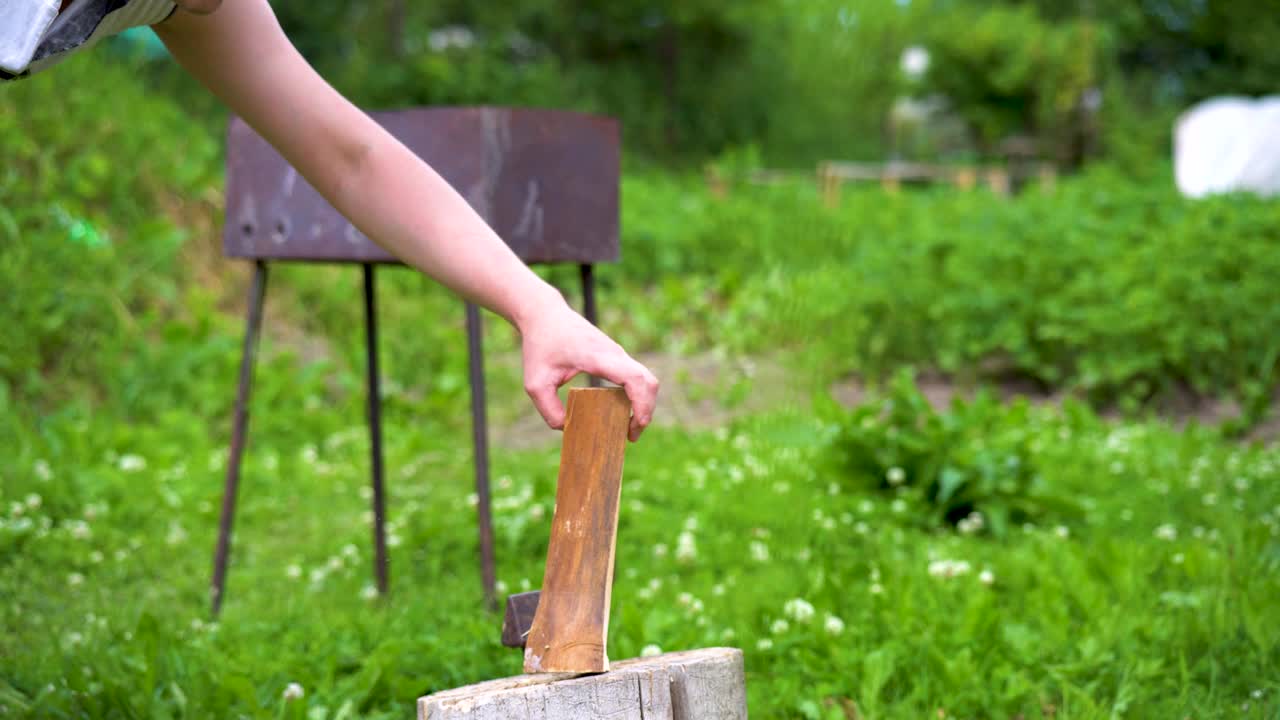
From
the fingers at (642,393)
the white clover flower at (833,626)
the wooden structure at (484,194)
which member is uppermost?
the wooden structure at (484,194)

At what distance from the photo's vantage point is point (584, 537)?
1.16 m

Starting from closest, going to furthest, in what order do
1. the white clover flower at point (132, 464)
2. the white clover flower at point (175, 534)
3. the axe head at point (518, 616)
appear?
the axe head at point (518, 616), the white clover flower at point (175, 534), the white clover flower at point (132, 464)

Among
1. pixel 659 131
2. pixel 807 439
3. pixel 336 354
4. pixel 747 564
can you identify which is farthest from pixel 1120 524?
pixel 659 131

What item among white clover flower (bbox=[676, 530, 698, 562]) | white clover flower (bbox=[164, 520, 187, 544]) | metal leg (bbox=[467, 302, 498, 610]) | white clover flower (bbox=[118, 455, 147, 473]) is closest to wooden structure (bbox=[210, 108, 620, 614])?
metal leg (bbox=[467, 302, 498, 610])

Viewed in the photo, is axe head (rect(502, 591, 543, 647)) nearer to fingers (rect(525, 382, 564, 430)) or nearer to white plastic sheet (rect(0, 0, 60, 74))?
fingers (rect(525, 382, 564, 430))

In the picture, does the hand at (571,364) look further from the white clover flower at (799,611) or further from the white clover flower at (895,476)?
the white clover flower at (895,476)

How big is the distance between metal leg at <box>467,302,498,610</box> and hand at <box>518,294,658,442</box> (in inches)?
55.0

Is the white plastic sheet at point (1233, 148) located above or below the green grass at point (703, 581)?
above

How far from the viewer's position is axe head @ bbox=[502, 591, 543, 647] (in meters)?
1.29

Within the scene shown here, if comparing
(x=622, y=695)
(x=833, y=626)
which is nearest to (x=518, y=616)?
(x=622, y=695)

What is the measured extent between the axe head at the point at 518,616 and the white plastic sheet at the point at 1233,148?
1014cm

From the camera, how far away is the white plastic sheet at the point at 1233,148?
10258 mm

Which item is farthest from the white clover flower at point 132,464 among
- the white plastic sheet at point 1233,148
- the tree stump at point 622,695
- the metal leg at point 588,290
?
the white plastic sheet at point 1233,148

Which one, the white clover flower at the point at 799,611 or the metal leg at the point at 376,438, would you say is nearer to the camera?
the white clover flower at the point at 799,611
